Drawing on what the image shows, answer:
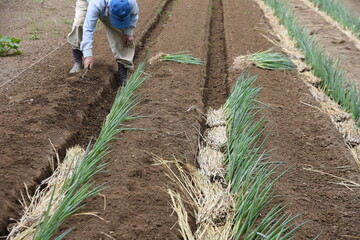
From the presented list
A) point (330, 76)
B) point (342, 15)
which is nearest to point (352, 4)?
point (342, 15)

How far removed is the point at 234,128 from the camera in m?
3.15

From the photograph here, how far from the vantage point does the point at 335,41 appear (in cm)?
680

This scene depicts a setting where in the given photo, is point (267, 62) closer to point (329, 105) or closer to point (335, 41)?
point (329, 105)

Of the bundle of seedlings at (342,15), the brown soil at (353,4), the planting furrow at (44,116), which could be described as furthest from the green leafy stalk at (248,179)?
the brown soil at (353,4)

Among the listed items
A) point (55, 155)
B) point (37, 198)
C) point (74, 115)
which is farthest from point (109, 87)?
point (37, 198)

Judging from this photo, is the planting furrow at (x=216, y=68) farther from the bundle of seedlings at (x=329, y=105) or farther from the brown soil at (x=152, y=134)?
the bundle of seedlings at (x=329, y=105)

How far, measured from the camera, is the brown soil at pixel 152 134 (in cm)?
237

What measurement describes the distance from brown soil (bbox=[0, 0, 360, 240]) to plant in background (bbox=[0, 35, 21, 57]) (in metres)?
0.15

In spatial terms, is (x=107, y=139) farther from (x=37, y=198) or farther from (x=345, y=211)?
(x=345, y=211)

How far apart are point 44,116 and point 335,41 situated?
5.17m

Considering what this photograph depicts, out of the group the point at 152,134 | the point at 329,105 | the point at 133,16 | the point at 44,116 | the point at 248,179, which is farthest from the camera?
the point at 133,16

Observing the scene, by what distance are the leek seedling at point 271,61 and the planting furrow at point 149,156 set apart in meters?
0.64

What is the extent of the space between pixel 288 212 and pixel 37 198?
1.51m

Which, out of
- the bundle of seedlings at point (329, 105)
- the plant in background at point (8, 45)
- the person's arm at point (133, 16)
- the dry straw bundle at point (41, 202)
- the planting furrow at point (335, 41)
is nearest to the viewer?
the dry straw bundle at point (41, 202)
